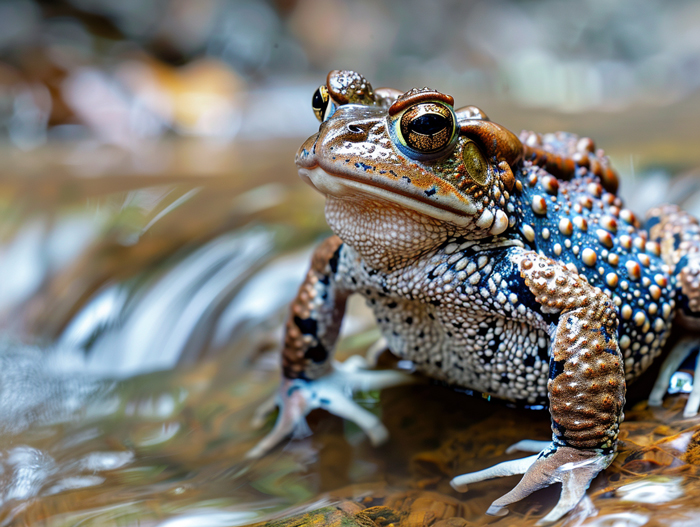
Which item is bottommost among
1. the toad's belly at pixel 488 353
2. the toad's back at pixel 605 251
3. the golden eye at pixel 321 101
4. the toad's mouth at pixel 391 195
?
the toad's belly at pixel 488 353

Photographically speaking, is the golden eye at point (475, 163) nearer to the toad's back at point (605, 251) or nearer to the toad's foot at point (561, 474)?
the toad's back at point (605, 251)

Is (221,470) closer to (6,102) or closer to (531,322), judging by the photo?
(531,322)

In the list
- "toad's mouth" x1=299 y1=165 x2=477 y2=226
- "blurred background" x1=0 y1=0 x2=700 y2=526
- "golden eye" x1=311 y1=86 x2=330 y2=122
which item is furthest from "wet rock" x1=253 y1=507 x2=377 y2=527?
"golden eye" x1=311 y1=86 x2=330 y2=122

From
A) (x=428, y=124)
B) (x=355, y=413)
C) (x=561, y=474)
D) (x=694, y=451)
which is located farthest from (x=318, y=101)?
(x=694, y=451)

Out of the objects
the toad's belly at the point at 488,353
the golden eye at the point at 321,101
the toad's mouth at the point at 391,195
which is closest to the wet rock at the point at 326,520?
the toad's belly at the point at 488,353

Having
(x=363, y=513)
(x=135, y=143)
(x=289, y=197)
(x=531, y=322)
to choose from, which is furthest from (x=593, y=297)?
(x=135, y=143)

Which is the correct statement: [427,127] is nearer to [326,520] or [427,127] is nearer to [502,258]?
[502,258]
